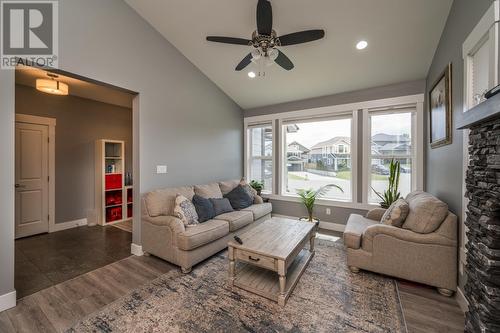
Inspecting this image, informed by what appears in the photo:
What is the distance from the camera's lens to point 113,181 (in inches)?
183

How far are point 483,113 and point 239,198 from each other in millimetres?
3276

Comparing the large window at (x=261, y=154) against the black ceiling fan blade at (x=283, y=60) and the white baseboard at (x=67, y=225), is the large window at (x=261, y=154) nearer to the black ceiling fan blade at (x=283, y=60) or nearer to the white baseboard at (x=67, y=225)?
the black ceiling fan blade at (x=283, y=60)

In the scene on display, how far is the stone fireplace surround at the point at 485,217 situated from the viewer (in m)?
1.20

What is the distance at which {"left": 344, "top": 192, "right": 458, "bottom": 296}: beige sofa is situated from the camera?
6.79 ft

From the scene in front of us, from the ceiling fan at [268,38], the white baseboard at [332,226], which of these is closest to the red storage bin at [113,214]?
the ceiling fan at [268,38]

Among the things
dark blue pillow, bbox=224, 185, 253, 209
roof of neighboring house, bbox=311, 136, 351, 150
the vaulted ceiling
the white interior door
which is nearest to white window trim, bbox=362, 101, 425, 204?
roof of neighboring house, bbox=311, 136, 351, 150

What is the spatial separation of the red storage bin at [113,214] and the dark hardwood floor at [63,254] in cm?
43

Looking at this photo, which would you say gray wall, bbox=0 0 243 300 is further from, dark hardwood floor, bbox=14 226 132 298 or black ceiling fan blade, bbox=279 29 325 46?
black ceiling fan blade, bbox=279 29 325 46

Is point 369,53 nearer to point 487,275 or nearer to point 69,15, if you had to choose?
point 487,275

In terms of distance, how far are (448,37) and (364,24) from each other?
36.5 inches

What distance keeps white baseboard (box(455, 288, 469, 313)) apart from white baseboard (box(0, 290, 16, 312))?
410 cm

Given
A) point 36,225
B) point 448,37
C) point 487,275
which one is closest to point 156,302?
point 487,275

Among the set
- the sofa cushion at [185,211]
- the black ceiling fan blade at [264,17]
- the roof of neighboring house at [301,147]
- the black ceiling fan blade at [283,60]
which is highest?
the black ceiling fan blade at [264,17]

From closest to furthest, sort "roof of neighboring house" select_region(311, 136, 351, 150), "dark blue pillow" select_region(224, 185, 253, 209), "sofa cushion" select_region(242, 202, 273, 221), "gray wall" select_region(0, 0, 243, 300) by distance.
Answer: "gray wall" select_region(0, 0, 243, 300) < "sofa cushion" select_region(242, 202, 273, 221) < "dark blue pillow" select_region(224, 185, 253, 209) < "roof of neighboring house" select_region(311, 136, 351, 150)
